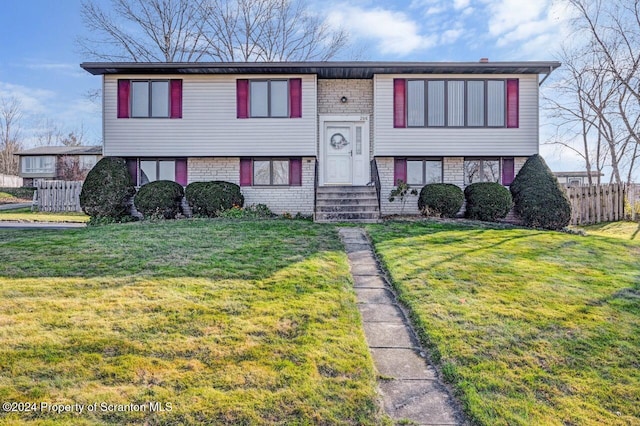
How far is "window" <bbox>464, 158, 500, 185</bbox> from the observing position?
14.1 metres

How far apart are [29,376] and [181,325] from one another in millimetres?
1330

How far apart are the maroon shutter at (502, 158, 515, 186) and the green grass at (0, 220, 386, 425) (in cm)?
912

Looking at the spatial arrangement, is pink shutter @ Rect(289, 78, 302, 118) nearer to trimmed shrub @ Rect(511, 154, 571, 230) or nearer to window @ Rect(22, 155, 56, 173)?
trimmed shrub @ Rect(511, 154, 571, 230)

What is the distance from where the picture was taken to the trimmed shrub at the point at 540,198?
12.2m

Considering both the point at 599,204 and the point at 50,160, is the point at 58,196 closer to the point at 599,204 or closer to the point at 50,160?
the point at 50,160

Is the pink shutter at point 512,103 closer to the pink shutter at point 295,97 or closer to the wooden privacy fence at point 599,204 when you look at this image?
the wooden privacy fence at point 599,204

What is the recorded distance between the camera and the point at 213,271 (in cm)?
629

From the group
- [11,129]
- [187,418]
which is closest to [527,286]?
[187,418]

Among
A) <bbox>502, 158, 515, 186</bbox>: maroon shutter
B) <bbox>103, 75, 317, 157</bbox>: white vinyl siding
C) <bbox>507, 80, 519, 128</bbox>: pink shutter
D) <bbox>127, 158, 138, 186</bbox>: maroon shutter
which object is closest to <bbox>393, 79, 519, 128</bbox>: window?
<bbox>507, 80, 519, 128</bbox>: pink shutter

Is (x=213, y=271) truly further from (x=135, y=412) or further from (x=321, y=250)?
(x=135, y=412)

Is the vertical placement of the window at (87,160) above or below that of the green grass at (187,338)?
above

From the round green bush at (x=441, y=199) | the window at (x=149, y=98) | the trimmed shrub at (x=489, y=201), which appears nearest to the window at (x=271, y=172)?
the window at (x=149, y=98)

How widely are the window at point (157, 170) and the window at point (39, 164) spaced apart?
1324 inches

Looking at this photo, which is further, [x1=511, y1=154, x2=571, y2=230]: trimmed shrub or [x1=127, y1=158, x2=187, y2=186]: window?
[x1=127, y1=158, x2=187, y2=186]: window
